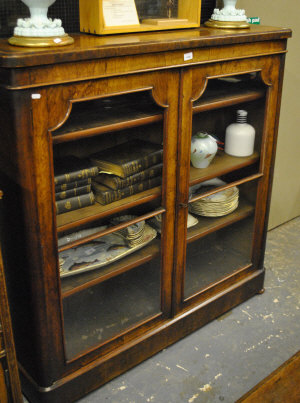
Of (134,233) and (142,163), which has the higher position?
(142,163)

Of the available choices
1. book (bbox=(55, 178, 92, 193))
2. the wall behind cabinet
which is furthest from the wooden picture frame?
the wall behind cabinet

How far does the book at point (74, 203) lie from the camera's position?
59.8 inches

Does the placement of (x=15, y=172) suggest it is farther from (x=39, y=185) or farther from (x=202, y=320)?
(x=202, y=320)

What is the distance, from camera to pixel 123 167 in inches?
Answer: 64.6

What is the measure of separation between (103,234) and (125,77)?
0.52m

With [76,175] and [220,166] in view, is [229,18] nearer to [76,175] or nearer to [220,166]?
[220,166]

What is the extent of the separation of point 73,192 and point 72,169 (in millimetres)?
77

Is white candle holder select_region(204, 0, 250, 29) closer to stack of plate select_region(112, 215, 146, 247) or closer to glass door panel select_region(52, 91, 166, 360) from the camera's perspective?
glass door panel select_region(52, 91, 166, 360)

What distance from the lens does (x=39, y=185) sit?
4.51 ft

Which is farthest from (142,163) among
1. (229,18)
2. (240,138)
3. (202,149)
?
(229,18)

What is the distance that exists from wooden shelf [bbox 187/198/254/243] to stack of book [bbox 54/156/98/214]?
0.54 meters

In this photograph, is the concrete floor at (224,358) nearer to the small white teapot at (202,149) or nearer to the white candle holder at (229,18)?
the small white teapot at (202,149)

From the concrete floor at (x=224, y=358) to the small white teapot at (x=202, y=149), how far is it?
759mm

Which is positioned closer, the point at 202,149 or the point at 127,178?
the point at 127,178
